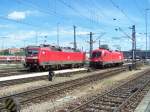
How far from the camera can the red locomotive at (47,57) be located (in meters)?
43.3

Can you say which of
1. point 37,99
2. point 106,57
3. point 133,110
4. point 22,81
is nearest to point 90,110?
point 133,110

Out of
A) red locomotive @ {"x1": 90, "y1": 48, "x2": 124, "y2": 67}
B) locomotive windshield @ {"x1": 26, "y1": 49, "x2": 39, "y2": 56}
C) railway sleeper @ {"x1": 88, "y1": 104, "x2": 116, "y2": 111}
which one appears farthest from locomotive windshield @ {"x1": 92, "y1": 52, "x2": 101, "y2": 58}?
railway sleeper @ {"x1": 88, "y1": 104, "x2": 116, "y2": 111}

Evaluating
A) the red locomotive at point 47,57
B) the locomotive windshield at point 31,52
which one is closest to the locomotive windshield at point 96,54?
the red locomotive at point 47,57

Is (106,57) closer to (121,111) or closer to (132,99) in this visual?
(132,99)

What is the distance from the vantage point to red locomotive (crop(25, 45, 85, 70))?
43312 millimetres

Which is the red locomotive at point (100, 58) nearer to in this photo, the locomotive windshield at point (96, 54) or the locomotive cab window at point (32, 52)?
the locomotive windshield at point (96, 54)

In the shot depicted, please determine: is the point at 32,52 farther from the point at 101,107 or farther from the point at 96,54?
the point at 101,107

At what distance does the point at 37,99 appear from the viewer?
1816 cm

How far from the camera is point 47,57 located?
44.9m

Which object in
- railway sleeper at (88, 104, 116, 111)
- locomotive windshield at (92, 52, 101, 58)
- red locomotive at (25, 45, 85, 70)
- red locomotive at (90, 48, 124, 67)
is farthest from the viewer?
locomotive windshield at (92, 52, 101, 58)

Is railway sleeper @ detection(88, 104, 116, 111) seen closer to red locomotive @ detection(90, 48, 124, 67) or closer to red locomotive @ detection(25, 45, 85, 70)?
red locomotive @ detection(25, 45, 85, 70)

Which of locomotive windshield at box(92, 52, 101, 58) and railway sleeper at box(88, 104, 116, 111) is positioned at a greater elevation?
locomotive windshield at box(92, 52, 101, 58)

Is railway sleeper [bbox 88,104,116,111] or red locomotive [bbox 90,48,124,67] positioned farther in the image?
red locomotive [bbox 90,48,124,67]

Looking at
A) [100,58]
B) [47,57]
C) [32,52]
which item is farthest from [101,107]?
[100,58]
